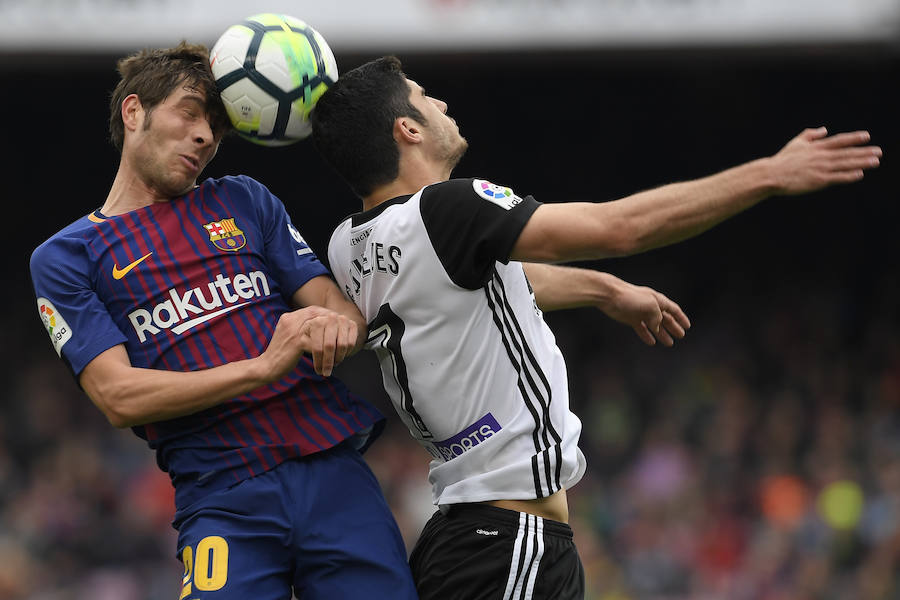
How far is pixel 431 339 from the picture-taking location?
3473 mm

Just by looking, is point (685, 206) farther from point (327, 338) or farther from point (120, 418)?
point (120, 418)

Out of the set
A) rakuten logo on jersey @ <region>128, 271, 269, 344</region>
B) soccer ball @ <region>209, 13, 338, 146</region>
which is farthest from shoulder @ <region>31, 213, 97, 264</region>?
soccer ball @ <region>209, 13, 338, 146</region>

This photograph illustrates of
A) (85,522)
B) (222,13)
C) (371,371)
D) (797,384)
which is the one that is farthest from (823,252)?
(85,522)

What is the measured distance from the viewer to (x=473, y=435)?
3.47 meters

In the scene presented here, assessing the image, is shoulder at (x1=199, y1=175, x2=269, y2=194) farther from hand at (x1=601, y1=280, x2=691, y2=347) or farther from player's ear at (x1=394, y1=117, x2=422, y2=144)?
hand at (x1=601, y1=280, x2=691, y2=347)

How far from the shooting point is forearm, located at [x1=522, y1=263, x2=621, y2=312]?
160 inches

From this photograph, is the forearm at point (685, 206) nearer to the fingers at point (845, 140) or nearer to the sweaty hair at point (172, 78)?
the fingers at point (845, 140)

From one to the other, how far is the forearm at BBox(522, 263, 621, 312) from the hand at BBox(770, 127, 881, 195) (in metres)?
1.01

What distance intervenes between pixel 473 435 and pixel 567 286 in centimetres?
86

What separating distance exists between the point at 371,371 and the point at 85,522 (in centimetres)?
369

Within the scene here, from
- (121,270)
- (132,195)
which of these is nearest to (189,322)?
(121,270)

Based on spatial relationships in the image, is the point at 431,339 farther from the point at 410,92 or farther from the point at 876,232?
the point at 876,232

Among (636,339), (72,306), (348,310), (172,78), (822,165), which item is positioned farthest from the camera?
(636,339)

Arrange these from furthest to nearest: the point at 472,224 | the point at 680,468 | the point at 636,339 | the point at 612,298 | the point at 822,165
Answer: the point at 636,339
the point at 680,468
the point at 612,298
the point at 472,224
the point at 822,165
